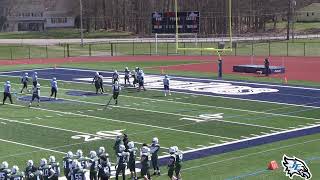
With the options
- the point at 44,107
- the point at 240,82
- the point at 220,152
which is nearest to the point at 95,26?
the point at 240,82

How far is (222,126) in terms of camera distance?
2377cm

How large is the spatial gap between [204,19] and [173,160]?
84.5m

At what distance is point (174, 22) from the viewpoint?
175ft

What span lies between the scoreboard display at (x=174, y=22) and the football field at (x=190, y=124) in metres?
15.5

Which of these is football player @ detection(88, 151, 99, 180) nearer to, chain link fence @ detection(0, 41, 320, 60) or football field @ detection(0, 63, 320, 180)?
football field @ detection(0, 63, 320, 180)

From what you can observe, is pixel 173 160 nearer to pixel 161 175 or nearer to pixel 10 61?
pixel 161 175

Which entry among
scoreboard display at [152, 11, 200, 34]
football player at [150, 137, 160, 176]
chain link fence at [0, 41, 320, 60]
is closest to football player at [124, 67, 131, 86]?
scoreboard display at [152, 11, 200, 34]

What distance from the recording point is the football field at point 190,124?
61.6 feet

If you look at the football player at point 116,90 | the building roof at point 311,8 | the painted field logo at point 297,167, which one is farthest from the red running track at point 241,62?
the building roof at point 311,8

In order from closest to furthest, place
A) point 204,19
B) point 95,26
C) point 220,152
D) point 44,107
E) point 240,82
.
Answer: point 220,152, point 44,107, point 240,82, point 204,19, point 95,26

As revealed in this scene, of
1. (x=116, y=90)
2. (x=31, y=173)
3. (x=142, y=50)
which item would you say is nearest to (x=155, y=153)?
(x=31, y=173)

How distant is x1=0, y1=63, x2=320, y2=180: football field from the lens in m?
18.8

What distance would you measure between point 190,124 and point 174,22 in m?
29.9

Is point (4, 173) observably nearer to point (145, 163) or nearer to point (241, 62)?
point (145, 163)
